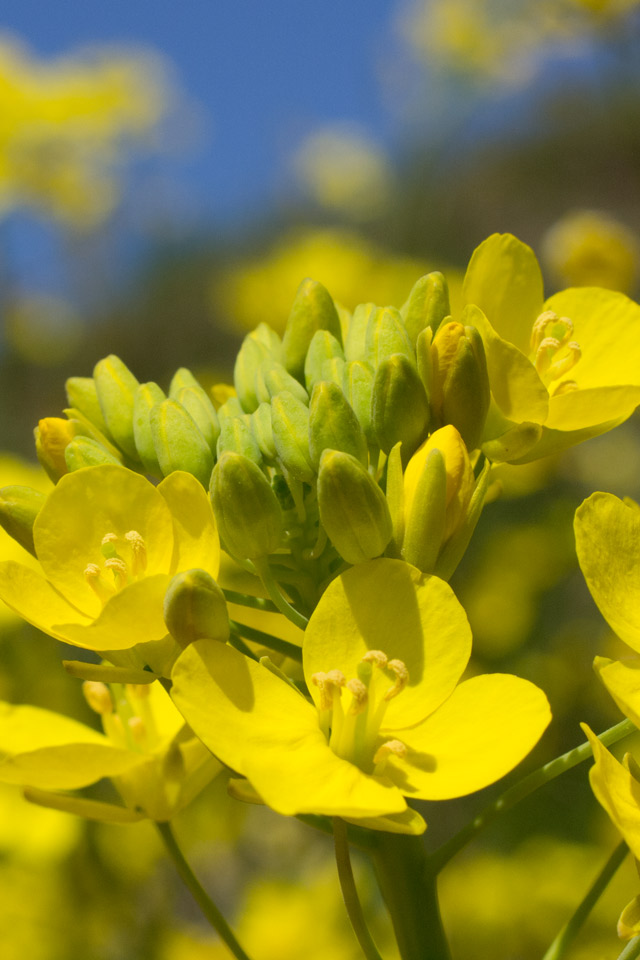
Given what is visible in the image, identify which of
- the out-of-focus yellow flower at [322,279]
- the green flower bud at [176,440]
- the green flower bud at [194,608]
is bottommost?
the green flower bud at [194,608]

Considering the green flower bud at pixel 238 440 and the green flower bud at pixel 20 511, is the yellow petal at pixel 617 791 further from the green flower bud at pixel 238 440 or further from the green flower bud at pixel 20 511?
the green flower bud at pixel 20 511

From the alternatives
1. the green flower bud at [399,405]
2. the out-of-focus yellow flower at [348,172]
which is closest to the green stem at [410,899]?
the green flower bud at [399,405]

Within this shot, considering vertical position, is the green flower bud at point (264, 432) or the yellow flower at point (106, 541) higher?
the green flower bud at point (264, 432)

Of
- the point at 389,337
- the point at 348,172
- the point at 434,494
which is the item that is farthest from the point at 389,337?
the point at 348,172

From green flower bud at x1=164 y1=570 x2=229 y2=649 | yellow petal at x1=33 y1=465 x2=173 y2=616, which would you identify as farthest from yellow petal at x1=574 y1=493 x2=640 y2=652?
yellow petal at x1=33 y1=465 x2=173 y2=616

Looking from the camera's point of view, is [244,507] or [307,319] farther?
[307,319]

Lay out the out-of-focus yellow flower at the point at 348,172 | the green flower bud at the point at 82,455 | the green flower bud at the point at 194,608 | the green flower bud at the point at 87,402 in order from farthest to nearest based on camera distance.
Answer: the out-of-focus yellow flower at the point at 348,172 < the green flower bud at the point at 87,402 < the green flower bud at the point at 82,455 < the green flower bud at the point at 194,608

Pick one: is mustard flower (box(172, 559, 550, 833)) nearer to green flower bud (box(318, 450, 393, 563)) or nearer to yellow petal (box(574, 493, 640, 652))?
green flower bud (box(318, 450, 393, 563))

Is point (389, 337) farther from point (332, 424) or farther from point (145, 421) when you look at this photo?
point (145, 421)
